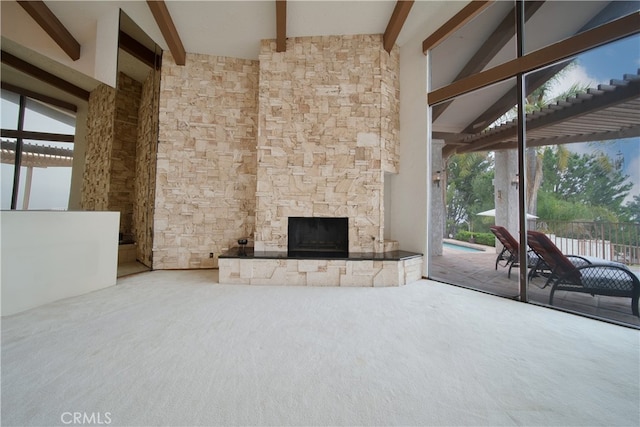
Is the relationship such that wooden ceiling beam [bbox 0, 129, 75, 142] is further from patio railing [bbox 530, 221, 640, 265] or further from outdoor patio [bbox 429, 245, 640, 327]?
patio railing [bbox 530, 221, 640, 265]

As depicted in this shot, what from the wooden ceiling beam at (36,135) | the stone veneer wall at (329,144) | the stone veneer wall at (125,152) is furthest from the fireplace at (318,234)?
the wooden ceiling beam at (36,135)

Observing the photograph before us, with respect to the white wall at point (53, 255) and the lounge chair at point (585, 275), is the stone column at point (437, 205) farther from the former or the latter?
the white wall at point (53, 255)

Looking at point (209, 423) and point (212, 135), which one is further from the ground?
point (212, 135)

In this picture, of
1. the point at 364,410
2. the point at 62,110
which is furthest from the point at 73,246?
the point at 364,410

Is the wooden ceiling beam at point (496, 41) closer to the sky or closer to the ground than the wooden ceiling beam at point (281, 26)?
closer to the ground

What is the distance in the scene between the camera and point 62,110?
302 cm

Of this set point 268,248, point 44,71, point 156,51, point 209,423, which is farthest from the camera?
point 156,51

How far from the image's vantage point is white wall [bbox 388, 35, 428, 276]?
410 cm

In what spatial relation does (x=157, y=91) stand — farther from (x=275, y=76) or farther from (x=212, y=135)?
(x=275, y=76)

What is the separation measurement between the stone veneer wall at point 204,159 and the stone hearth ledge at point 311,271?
1.08m

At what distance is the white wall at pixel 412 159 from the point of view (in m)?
4.10

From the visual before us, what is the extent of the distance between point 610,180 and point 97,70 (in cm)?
726

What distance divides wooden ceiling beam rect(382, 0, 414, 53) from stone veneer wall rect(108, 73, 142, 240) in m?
4.57

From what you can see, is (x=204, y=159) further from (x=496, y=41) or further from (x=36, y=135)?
(x=496, y=41)
